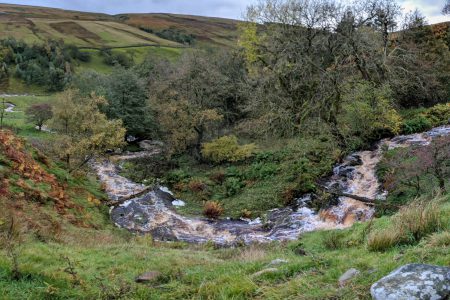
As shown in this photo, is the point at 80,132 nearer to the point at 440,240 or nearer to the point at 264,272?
the point at 264,272

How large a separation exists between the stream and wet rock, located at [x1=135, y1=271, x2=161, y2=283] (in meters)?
11.3

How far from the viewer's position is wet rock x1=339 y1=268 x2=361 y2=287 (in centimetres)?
605

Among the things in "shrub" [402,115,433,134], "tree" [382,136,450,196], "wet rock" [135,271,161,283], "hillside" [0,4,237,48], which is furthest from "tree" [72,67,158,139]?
"hillside" [0,4,237,48]

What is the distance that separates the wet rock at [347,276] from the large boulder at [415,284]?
972mm

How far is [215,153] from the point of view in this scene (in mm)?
33250

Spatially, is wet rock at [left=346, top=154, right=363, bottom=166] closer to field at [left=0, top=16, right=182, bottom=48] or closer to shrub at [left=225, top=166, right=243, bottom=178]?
shrub at [left=225, top=166, right=243, bottom=178]

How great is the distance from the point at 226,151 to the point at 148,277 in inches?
994

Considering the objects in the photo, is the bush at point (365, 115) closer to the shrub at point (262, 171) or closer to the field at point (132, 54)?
the shrub at point (262, 171)

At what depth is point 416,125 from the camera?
32.2 meters

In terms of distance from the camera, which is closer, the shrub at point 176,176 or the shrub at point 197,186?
the shrub at point 197,186

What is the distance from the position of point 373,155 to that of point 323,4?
12.6 metres

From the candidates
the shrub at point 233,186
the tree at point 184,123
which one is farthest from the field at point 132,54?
A: the shrub at point 233,186

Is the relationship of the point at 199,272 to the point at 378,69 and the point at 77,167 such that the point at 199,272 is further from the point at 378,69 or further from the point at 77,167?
the point at 378,69

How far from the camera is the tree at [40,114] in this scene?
44.4m
